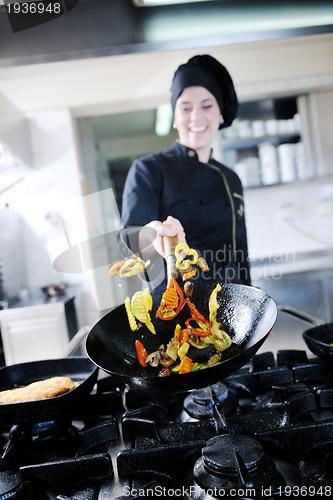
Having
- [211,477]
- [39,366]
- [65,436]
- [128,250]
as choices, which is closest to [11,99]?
[128,250]

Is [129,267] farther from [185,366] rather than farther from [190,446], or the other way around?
[190,446]

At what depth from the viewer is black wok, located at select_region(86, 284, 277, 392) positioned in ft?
2.07

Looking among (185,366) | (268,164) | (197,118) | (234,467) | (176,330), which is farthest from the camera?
(268,164)

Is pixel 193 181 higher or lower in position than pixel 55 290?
higher

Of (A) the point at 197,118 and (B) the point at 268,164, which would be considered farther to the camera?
(B) the point at 268,164

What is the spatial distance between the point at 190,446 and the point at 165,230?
568 mm

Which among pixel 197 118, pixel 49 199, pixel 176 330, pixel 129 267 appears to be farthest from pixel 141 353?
pixel 197 118

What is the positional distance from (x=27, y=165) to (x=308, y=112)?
1307mm

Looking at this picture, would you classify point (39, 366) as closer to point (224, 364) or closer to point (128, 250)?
point (128, 250)

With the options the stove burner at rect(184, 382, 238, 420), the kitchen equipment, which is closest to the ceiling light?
the kitchen equipment

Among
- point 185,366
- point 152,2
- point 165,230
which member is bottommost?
point 185,366

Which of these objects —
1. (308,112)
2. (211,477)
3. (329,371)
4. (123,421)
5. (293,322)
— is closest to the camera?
(211,477)

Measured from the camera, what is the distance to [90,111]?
1093 mm

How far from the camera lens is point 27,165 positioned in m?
1.04
